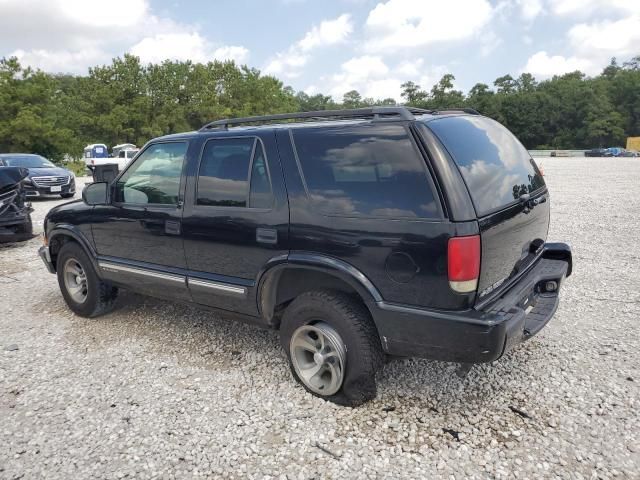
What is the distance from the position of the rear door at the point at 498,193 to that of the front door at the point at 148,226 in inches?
85.0

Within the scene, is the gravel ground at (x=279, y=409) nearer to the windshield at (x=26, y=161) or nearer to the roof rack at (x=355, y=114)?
the roof rack at (x=355, y=114)

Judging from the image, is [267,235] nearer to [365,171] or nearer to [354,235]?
[354,235]

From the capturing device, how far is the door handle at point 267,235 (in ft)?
10.2

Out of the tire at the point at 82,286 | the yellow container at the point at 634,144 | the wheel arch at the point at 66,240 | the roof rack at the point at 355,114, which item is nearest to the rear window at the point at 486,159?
the roof rack at the point at 355,114

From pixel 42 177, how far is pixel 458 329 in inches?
571

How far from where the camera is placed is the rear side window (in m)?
3.24

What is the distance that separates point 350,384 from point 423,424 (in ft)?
1.66

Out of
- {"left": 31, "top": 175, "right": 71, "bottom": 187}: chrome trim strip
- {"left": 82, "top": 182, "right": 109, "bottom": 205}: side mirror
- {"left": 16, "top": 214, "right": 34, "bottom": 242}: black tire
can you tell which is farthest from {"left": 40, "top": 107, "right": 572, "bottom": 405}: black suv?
{"left": 31, "top": 175, "right": 71, "bottom": 187}: chrome trim strip

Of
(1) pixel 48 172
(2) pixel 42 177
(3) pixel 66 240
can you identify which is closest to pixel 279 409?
(3) pixel 66 240

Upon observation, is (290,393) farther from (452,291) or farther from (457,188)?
(457,188)

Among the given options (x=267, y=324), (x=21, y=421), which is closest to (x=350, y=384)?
(x=267, y=324)

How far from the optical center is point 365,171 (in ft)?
9.20

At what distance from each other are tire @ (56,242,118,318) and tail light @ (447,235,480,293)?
136 inches

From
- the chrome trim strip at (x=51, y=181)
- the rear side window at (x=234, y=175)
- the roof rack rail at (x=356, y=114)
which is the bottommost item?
the chrome trim strip at (x=51, y=181)
